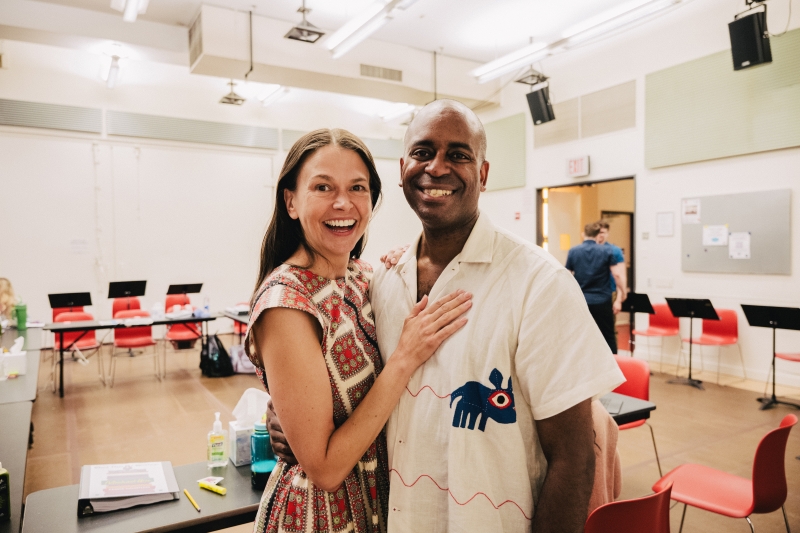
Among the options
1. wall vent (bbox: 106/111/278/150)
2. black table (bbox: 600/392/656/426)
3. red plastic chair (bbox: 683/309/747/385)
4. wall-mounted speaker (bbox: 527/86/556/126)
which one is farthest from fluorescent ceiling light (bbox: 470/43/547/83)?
black table (bbox: 600/392/656/426)

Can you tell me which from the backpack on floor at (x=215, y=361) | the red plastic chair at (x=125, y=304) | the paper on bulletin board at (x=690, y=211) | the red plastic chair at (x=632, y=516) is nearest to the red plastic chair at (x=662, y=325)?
the paper on bulletin board at (x=690, y=211)

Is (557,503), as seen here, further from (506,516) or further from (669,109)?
(669,109)

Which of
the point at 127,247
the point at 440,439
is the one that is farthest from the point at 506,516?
the point at 127,247

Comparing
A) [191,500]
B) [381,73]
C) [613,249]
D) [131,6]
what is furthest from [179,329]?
[191,500]

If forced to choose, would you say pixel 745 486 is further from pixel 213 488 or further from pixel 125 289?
pixel 125 289

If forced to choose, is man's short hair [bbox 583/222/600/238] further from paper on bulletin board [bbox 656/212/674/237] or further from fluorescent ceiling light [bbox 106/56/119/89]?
fluorescent ceiling light [bbox 106/56/119/89]

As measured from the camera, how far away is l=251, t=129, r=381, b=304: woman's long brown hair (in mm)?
1389

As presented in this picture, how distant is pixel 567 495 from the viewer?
1147mm

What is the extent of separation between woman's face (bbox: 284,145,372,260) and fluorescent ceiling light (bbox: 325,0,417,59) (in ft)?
14.4

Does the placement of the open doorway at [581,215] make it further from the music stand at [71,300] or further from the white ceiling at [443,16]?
the music stand at [71,300]

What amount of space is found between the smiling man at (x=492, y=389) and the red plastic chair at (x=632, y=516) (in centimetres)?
29

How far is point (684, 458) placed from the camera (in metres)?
4.06

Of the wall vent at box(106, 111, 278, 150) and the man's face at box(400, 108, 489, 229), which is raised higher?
the wall vent at box(106, 111, 278, 150)

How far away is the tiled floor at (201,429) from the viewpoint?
12.3 ft
